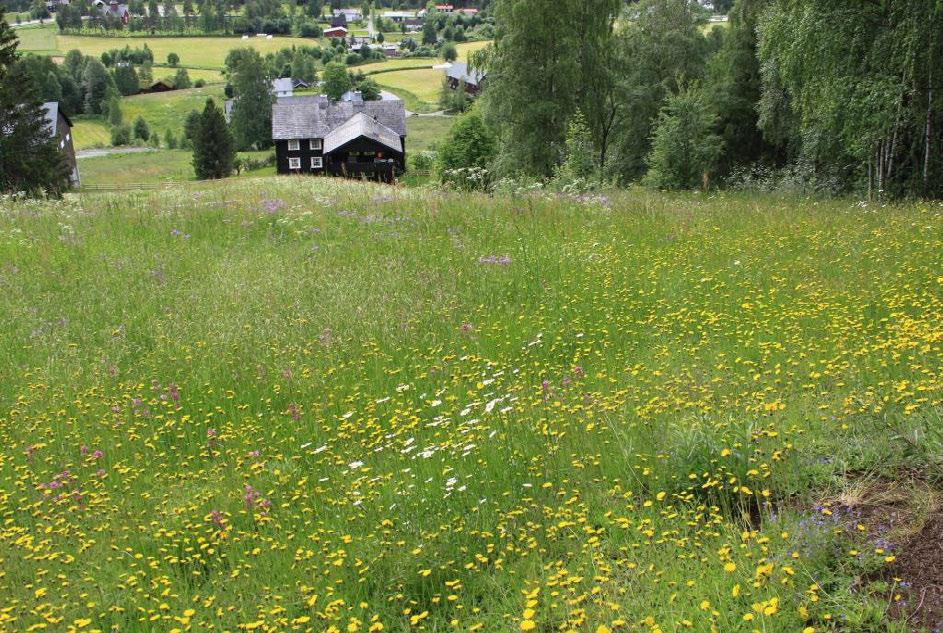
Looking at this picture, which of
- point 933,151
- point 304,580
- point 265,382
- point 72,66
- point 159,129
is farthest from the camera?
point 72,66

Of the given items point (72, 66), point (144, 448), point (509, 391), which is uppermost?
point (72, 66)

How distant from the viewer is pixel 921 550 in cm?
391

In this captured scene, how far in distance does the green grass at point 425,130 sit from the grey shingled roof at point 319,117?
9.06 meters

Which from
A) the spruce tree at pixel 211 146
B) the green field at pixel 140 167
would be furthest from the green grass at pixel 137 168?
the spruce tree at pixel 211 146

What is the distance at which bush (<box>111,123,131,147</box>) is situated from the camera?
124m

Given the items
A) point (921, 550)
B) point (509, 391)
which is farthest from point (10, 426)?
point (921, 550)

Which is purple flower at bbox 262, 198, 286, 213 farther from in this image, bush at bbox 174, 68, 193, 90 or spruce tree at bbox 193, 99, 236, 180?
bush at bbox 174, 68, 193, 90

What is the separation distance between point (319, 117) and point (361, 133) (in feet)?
37.2

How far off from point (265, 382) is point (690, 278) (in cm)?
519

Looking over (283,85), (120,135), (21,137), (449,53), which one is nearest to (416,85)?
(283,85)

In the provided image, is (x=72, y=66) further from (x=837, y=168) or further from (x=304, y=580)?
(x=304, y=580)

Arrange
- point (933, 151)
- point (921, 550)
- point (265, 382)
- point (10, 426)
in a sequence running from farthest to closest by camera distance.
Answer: point (933, 151)
point (265, 382)
point (10, 426)
point (921, 550)

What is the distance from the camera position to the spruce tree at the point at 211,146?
82188 millimetres

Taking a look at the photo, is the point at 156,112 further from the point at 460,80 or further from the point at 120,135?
the point at 460,80
